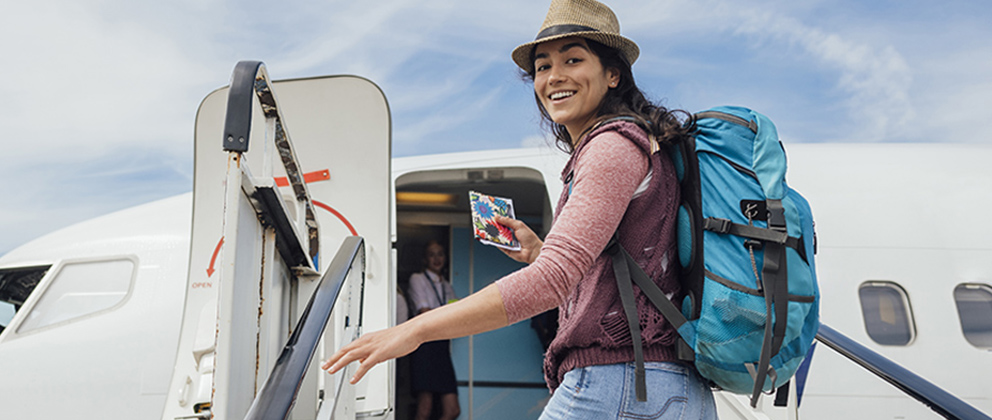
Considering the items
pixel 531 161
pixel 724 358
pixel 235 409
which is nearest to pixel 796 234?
pixel 724 358

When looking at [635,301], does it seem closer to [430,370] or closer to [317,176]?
[317,176]

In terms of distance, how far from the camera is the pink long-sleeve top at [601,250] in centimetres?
118

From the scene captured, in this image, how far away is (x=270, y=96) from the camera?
1895 millimetres

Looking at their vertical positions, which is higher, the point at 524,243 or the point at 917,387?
the point at 524,243

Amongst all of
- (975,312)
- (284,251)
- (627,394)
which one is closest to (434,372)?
(975,312)

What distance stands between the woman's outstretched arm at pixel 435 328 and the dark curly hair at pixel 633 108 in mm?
459

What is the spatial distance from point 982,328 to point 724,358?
10.7 ft

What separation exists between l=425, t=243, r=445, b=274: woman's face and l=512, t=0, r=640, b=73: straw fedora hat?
16.9 feet

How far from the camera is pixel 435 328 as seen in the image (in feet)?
3.81

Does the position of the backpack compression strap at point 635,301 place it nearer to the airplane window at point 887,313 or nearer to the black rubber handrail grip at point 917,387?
the black rubber handrail grip at point 917,387

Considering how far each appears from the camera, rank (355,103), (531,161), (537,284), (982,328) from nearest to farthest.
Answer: (537,284) → (982,328) → (355,103) → (531,161)

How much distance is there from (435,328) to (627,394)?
38 cm

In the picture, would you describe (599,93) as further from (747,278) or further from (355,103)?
(355,103)

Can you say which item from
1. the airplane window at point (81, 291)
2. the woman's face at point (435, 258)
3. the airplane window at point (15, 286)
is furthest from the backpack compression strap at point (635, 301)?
the woman's face at point (435, 258)
